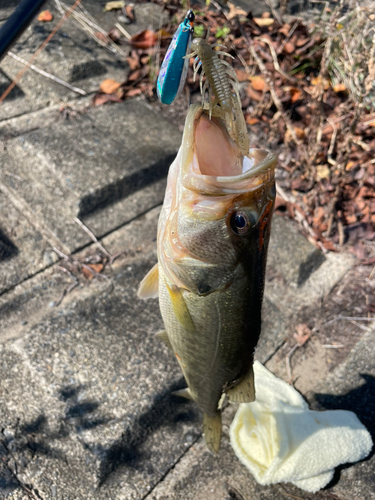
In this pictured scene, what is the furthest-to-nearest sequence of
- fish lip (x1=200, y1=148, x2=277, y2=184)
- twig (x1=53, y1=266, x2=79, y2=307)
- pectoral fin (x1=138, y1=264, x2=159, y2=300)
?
twig (x1=53, y1=266, x2=79, y2=307), pectoral fin (x1=138, y1=264, x2=159, y2=300), fish lip (x1=200, y1=148, x2=277, y2=184)

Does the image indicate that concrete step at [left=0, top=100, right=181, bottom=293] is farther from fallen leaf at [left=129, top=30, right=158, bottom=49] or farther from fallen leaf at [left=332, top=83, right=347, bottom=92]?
fallen leaf at [left=332, top=83, right=347, bottom=92]

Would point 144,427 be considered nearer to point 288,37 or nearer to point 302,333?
point 302,333

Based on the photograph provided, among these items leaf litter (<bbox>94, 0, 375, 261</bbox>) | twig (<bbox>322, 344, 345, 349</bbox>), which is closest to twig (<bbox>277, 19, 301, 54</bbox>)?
leaf litter (<bbox>94, 0, 375, 261</bbox>)

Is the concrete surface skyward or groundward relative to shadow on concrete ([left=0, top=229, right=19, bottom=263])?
groundward

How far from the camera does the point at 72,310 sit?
299 centimetres

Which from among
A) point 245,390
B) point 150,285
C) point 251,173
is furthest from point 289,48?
point 245,390

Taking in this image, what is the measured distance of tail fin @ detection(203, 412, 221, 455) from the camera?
7.85 ft

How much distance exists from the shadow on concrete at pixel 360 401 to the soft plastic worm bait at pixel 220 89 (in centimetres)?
215

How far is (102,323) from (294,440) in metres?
1.46

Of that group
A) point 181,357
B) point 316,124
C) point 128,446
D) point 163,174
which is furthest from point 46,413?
point 316,124

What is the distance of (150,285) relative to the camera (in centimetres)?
213

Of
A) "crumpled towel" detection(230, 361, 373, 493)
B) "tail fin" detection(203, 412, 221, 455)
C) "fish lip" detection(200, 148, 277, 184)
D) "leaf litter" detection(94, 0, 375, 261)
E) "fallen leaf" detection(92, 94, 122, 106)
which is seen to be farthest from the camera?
"fallen leaf" detection(92, 94, 122, 106)

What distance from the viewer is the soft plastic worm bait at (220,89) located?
4.21 feet

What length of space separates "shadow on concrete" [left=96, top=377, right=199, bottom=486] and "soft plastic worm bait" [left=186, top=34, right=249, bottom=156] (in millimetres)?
1783
